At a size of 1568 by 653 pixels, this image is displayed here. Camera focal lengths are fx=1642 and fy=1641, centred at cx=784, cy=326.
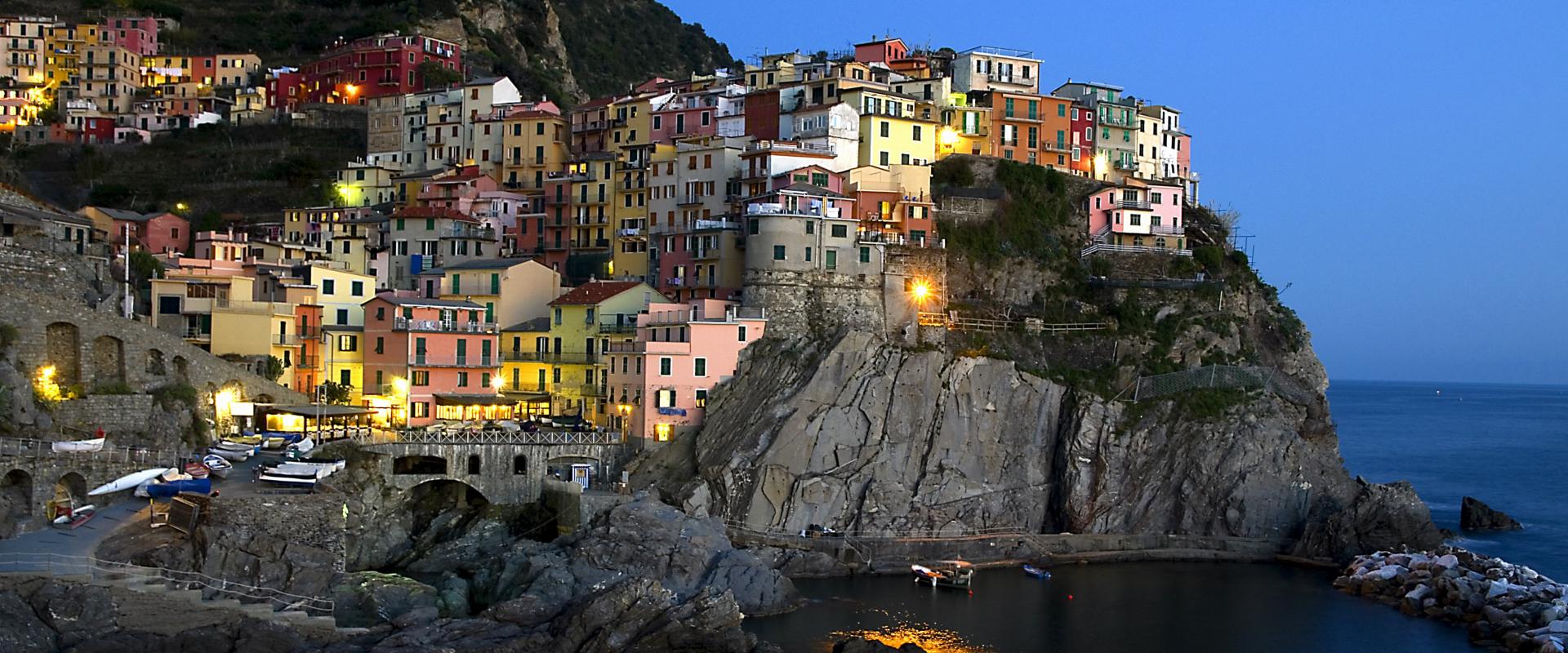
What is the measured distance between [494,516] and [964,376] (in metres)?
17.3

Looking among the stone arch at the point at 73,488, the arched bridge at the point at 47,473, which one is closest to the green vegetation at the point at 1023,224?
the arched bridge at the point at 47,473

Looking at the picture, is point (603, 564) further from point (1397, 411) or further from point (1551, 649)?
point (1397, 411)

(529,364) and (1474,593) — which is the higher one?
(529,364)

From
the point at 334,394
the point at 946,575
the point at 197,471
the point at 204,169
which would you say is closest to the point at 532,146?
the point at 204,169

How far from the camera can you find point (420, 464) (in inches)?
2207

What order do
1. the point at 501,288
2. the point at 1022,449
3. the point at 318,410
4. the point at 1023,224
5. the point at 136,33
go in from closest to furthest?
the point at 318,410 < the point at 1022,449 < the point at 501,288 < the point at 1023,224 < the point at 136,33

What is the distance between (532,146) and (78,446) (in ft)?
124

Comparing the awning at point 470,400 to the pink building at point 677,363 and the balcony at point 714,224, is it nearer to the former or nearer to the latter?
the pink building at point 677,363

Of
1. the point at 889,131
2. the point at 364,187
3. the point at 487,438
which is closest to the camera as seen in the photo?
the point at 487,438

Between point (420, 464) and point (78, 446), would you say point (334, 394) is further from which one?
point (78, 446)

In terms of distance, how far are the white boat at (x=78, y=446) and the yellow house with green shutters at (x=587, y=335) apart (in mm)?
20029

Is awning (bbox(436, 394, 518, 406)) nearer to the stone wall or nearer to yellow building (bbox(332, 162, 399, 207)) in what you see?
the stone wall

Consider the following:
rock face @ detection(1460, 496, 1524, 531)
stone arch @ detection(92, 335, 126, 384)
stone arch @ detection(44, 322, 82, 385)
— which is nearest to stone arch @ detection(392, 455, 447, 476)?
stone arch @ detection(92, 335, 126, 384)

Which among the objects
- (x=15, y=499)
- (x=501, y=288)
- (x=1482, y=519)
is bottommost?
(x=1482, y=519)
